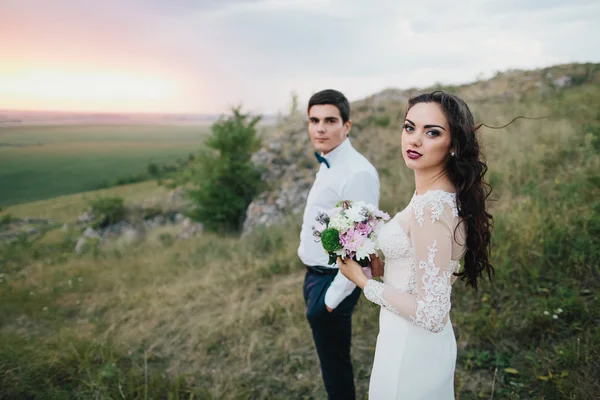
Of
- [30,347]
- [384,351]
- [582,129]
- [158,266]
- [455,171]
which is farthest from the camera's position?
[158,266]

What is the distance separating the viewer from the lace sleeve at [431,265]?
1571 mm

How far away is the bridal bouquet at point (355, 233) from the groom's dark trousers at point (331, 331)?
837 mm

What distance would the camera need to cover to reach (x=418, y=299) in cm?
163

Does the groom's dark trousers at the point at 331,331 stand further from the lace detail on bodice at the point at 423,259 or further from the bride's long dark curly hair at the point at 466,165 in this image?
the bride's long dark curly hair at the point at 466,165

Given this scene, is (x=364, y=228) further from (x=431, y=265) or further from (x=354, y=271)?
(x=431, y=265)

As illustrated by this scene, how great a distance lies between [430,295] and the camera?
5.23 ft

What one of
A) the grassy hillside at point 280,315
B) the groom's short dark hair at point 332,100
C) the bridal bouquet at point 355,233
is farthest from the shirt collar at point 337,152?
Answer: the grassy hillside at point 280,315

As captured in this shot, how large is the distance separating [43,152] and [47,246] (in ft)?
14.7

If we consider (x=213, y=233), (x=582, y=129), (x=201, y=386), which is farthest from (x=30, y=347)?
(x=582, y=129)

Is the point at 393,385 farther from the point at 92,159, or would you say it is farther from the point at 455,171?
the point at 92,159

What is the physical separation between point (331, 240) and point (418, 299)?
494 mm

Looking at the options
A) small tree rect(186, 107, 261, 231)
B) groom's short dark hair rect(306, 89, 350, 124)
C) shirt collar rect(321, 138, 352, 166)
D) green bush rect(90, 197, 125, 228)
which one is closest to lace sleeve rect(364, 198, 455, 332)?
shirt collar rect(321, 138, 352, 166)

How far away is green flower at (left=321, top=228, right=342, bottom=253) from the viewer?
1.86 meters

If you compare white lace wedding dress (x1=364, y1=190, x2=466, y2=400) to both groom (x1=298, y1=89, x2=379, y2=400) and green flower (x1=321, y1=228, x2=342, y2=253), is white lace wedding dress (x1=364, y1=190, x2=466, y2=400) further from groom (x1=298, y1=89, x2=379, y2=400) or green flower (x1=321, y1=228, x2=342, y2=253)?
groom (x1=298, y1=89, x2=379, y2=400)
